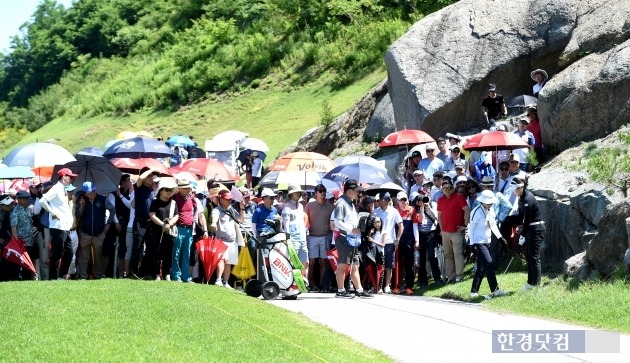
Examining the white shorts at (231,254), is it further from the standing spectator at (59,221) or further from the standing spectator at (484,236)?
the standing spectator at (484,236)

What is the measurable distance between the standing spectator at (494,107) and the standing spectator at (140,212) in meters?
9.65

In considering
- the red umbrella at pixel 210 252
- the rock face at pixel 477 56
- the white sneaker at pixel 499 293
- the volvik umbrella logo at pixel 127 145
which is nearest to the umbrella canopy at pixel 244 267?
the red umbrella at pixel 210 252

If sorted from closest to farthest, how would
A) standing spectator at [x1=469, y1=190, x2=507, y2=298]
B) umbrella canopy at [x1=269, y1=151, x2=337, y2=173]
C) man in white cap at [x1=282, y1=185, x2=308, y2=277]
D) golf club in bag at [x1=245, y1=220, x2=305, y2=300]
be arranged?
standing spectator at [x1=469, y1=190, x2=507, y2=298] → golf club in bag at [x1=245, y1=220, x2=305, y2=300] → man in white cap at [x1=282, y1=185, x2=308, y2=277] → umbrella canopy at [x1=269, y1=151, x2=337, y2=173]

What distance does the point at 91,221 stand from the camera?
21344 millimetres

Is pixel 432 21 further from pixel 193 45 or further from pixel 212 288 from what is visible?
pixel 193 45

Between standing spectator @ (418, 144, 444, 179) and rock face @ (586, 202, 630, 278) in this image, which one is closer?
→ rock face @ (586, 202, 630, 278)

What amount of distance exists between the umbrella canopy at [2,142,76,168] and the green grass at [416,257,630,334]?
10752 millimetres

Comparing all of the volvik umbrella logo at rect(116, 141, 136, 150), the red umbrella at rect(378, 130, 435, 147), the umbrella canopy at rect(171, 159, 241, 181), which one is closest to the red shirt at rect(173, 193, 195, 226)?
the umbrella canopy at rect(171, 159, 241, 181)

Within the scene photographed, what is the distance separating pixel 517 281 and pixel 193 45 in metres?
48.3

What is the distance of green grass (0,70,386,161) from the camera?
4697 cm

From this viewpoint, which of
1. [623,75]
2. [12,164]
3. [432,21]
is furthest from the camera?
[432,21]

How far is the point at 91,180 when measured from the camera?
22.3 meters

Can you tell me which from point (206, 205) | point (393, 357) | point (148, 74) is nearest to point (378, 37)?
point (148, 74)

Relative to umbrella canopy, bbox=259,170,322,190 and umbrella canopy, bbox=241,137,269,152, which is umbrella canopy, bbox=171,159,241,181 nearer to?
umbrella canopy, bbox=259,170,322,190
